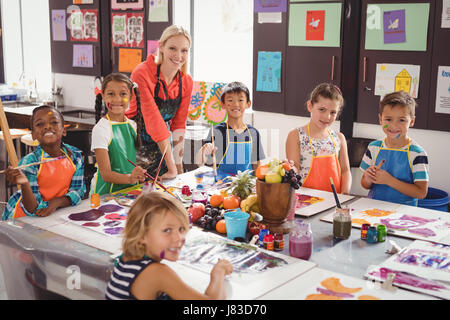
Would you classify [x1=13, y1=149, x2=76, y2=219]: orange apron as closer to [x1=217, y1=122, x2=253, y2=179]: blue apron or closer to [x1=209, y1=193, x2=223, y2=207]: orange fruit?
[x1=209, y1=193, x2=223, y2=207]: orange fruit

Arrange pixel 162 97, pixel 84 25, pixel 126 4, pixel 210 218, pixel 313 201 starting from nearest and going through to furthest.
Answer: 1. pixel 210 218
2. pixel 313 201
3. pixel 162 97
4. pixel 126 4
5. pixel 84 25

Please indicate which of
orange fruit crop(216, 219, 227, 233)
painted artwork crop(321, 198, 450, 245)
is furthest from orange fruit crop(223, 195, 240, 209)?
painted artwork crop(321, 198, 450, 245)

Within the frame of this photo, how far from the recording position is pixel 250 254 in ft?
5.38

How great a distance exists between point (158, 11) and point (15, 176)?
322 centimetres

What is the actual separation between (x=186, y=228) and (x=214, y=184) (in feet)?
3.57

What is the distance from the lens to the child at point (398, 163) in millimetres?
2369

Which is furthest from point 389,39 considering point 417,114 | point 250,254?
point 250,254

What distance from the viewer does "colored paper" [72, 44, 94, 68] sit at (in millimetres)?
5395

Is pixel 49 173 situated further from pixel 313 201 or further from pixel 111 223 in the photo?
pixel 313 201

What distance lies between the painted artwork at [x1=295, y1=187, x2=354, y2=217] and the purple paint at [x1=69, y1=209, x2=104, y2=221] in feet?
2.63

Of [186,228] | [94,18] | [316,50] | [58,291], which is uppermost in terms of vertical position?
[94,18]

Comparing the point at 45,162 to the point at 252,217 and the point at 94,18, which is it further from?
the point at 94,18

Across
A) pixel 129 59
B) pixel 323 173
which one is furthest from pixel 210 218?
pixel 129 59

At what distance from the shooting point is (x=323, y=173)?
2.59 meters
